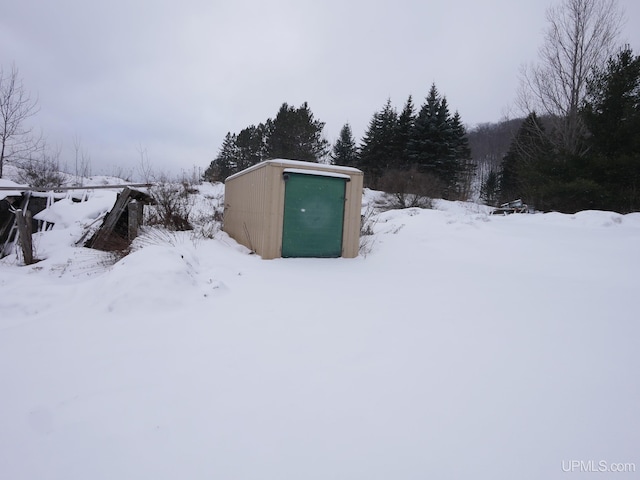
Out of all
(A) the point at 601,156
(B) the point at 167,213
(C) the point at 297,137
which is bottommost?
(B) the point at 167,213

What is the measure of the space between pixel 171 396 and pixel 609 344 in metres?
3.37

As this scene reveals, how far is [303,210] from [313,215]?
0.22m

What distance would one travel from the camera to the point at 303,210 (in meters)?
5.63

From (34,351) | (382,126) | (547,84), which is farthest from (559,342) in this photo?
(382,126)

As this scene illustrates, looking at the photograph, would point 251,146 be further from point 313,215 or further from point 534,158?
point 313,215

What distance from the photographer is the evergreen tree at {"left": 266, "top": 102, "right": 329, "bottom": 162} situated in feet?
87.6

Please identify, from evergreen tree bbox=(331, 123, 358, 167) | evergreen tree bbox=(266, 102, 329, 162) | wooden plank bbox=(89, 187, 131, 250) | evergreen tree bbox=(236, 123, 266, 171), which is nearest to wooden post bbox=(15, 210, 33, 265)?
wooden plank bbox=(89, 187, 131, 250)

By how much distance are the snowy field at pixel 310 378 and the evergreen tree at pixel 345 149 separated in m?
31.6

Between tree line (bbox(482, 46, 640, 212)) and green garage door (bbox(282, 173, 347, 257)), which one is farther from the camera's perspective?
tree line (bbox(482, 46, 640, 212))

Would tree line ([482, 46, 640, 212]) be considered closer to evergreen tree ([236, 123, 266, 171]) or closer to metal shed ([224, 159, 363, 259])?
metal shed ([224, 159, 363, 259])

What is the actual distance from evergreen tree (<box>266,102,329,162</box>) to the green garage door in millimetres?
21313

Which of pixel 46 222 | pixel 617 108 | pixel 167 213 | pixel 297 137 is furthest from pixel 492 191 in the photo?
pixel 46 222

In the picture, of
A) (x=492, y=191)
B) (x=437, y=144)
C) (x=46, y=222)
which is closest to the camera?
(x=46, y=222)

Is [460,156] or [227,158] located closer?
[460,156]
